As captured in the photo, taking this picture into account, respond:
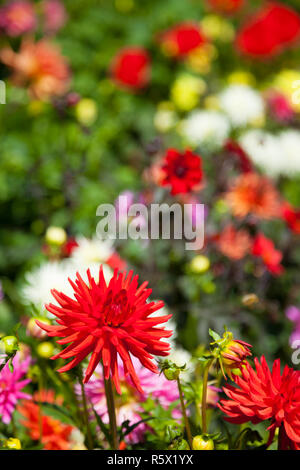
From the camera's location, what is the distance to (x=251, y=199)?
112 centimetres

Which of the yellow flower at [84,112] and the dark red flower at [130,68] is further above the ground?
the dark red flower at [130,68]

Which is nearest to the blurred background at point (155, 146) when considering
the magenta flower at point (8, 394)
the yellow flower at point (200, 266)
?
the yellow flower at point (200, 266)

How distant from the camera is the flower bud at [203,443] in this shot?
0.50 metres

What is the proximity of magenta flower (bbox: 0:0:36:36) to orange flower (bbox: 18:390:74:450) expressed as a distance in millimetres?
1333

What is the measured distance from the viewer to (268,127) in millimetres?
1563

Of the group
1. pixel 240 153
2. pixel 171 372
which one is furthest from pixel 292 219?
pixel 171 372

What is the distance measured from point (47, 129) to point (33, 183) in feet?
1.20

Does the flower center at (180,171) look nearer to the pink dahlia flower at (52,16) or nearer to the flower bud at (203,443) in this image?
the flower bud at (203,443)

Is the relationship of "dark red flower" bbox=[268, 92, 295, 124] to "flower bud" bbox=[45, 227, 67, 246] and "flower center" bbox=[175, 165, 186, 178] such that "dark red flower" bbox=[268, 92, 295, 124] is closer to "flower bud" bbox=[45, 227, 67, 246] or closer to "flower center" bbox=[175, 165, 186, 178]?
"flower center" bbox=[175, 165, 186, 178]

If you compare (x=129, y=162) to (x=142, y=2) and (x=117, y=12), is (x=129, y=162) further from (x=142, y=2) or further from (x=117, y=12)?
(x=142, y=2)

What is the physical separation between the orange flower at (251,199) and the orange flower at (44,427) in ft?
1.97

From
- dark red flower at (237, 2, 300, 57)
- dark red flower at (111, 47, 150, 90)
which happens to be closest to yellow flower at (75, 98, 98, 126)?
dark red flower at (111, 47, 150, 90)

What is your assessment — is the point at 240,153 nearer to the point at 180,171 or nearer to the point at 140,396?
the point at 180,171

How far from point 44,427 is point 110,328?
0.33 meters
